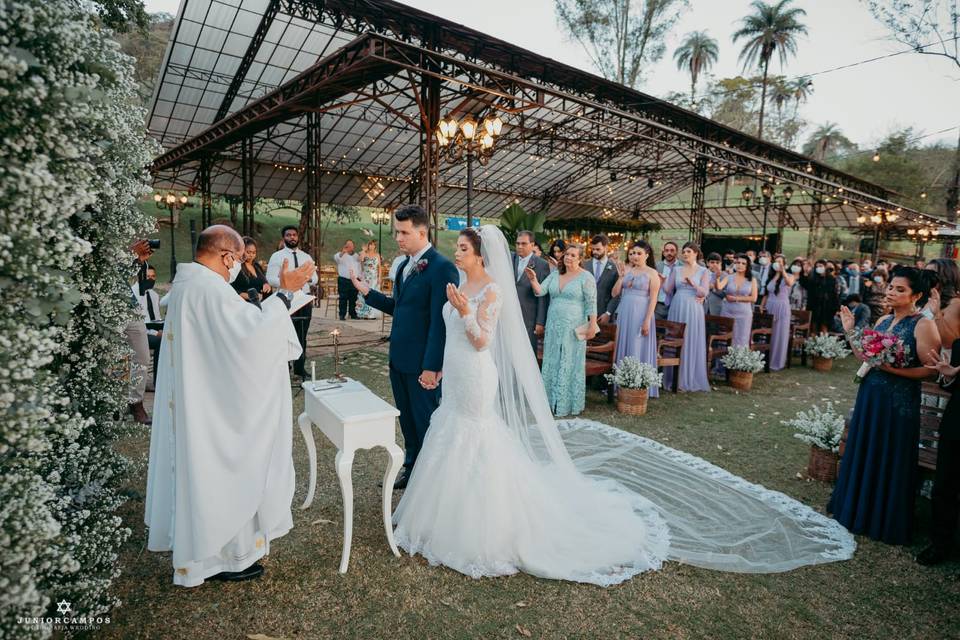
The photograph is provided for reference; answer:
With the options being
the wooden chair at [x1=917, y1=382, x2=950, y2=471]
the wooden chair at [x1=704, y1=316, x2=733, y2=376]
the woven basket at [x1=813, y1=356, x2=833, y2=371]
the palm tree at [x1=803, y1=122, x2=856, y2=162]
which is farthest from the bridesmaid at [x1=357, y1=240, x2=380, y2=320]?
the palm tree at [x1=803, y1=122, x2=856, y2=162]

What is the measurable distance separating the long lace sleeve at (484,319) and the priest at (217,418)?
3.39 feet

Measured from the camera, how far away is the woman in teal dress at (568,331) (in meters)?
6.03

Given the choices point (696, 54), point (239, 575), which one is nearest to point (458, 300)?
point (239, 575)

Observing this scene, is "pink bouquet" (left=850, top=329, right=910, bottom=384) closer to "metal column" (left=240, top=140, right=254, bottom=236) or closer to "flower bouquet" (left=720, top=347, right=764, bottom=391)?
"flower bouquet" (left=720, top=347, right=764, bottom=391)

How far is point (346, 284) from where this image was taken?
43.5ft

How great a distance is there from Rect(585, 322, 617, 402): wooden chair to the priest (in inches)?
185

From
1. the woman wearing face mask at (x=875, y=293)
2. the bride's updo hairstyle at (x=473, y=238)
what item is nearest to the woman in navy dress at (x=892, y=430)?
the bride's updo hairstyle at (x=473, y=238)

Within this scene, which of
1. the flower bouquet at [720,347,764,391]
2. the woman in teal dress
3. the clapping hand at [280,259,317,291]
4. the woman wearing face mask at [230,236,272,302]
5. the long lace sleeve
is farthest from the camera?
the flower bouquet at [720,347,764,391]

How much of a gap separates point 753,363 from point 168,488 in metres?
7.75

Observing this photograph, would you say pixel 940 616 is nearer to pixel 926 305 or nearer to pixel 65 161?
pixel 926 305

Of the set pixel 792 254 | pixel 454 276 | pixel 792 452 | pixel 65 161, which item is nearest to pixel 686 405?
pixel 792 452

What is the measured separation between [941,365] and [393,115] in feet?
61.6

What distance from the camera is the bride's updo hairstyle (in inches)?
132

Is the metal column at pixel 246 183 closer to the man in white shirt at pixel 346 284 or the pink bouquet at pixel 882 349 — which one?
the man in white shirt at pixel 346 284
